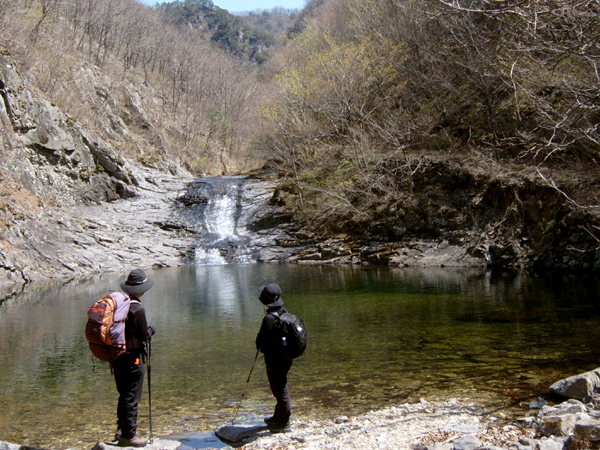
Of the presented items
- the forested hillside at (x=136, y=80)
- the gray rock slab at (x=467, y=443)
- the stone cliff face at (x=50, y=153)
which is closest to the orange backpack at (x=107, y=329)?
the gray rock slab at (x=467, y=443)

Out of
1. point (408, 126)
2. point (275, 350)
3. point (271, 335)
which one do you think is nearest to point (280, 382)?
point (275, 350)

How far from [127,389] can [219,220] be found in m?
25.9

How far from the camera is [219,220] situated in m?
30.4

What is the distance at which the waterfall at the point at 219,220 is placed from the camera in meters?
27.1

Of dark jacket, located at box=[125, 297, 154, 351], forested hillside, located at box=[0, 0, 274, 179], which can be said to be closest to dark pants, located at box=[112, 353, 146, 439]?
dark jacket, located at box=[125, 297, 154, 351]

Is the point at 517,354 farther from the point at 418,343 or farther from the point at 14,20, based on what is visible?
the point at 14,20

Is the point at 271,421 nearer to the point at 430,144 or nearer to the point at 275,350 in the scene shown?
the point at 275,350

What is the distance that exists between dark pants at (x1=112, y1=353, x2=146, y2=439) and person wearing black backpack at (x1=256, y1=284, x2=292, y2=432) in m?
1.26

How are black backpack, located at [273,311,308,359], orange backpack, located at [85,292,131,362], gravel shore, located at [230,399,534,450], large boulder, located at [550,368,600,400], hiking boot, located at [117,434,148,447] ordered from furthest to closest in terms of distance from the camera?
large boulder, located at [550,368,600,400], black backpack, located at [273,311,308,359], hiking boot, located at [117,434,148,447], orange backpack, located at [85,292,131,362], gravel shore, located at [230,399,534,450]

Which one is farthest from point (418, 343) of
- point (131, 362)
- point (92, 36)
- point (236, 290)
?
point (92, 36)

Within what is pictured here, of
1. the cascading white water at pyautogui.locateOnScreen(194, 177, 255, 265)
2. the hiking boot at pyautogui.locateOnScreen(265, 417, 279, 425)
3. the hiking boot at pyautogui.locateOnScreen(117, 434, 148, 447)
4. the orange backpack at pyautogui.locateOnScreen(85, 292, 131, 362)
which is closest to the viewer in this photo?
the orange backpack at pyautogui.locateOnScreen(85, 292, 131, 362)

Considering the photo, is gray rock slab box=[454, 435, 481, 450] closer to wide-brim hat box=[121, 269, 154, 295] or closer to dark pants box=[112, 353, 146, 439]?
dark pants box=[112, 353, 146, 439]

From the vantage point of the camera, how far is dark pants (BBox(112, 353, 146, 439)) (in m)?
4.73

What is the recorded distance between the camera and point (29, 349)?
9.37 m
